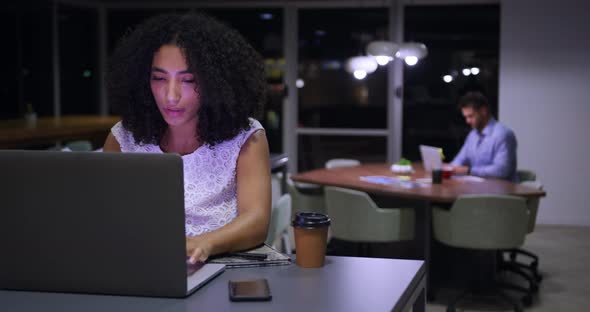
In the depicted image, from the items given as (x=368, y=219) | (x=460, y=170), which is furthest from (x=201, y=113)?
(x=460, y=170)

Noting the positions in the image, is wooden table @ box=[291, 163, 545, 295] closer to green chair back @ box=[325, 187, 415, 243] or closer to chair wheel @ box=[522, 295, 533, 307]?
green chair back @ box=[325, 187, 415, 243]

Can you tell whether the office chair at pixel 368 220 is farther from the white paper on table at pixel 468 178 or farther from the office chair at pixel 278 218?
the white paper on table at pixel 468 178

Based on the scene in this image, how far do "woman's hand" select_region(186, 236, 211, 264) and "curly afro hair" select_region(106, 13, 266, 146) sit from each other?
0.38 metres

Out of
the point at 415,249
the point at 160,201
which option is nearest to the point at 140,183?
the point at 160,201

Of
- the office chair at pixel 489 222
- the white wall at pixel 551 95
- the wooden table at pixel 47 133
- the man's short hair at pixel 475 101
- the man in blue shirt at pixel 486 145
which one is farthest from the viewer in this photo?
the white wall at pixel 551 95

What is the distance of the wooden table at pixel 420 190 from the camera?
475cm

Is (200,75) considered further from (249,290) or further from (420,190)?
(420,190)

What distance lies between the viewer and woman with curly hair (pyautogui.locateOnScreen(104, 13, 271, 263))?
1.93 m

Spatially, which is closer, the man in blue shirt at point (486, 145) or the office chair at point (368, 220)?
the office chair at point (368, 220)

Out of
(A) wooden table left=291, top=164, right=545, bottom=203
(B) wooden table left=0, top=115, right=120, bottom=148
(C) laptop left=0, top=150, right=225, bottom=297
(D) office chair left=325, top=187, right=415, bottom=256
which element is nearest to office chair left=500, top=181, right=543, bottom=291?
(A) wooden table left=291, top=164, right=545, bottom=203

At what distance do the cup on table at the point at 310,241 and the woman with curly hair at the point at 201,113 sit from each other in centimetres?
15

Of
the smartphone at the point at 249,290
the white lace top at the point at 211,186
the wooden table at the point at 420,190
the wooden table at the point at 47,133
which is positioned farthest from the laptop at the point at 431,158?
the smartphone at the point at 249,290

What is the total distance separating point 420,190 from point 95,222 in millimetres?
3601

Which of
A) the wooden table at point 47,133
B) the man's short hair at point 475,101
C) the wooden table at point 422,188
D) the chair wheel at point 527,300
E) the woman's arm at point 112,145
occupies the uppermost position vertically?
the man's short hair at point 475,101
